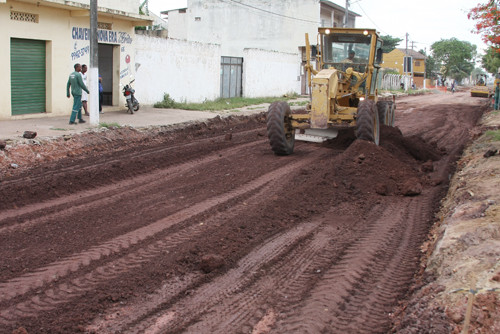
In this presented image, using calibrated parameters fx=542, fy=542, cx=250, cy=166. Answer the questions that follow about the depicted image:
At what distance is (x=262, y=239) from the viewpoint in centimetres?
689

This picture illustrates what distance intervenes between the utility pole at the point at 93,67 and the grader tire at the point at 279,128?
19.6 feet

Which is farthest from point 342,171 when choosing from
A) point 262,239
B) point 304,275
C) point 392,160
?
point 304,275

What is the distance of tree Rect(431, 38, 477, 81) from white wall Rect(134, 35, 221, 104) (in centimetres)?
8859

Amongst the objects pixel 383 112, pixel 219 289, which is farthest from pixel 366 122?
pixel 219 289

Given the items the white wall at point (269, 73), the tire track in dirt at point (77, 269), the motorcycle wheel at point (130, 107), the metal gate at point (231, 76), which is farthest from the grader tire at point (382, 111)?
the white wall at point (269, 73)

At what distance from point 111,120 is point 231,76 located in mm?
13961

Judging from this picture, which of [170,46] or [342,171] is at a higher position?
[170,46]

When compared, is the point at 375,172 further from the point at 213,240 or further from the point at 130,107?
the point at 130,107

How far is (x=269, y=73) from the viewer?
34.8 meters

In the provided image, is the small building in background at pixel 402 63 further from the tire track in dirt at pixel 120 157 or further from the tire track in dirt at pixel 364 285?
the tire track in dirt at pixel 364 285

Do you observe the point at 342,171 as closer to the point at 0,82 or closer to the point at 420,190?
the point at 420,190

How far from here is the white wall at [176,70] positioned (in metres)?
22.8

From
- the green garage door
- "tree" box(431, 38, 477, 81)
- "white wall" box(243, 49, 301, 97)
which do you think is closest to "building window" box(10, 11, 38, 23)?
the green garage door

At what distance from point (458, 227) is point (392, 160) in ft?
15.4
